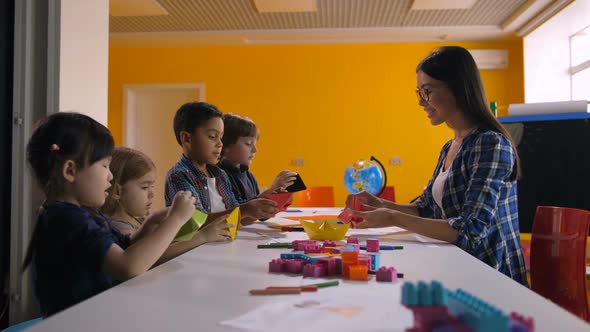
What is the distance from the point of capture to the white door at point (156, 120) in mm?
5789

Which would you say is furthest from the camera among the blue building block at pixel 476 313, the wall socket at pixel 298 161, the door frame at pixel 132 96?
the door frame at pixel 132 96

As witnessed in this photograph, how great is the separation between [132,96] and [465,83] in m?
5.04

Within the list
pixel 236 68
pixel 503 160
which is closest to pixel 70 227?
pixel 503 160

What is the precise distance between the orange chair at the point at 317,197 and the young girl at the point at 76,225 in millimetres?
2603

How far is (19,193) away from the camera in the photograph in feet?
7.97

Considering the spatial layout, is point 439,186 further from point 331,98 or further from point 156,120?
point 156,120

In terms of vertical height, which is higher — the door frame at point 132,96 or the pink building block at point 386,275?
the door frame at point 132,96

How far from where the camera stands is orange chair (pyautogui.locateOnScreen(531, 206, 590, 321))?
4.61 feet

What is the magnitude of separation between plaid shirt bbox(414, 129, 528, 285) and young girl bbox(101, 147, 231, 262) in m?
0.70

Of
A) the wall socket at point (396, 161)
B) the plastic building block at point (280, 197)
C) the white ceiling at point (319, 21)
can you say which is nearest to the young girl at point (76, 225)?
the plastic building block at point (280, 197)

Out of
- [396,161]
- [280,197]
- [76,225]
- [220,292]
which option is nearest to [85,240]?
[76,225]

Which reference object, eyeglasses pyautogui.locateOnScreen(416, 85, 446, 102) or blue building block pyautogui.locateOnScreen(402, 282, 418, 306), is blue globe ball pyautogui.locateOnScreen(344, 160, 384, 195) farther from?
blue building block pyautogui.locateOnScreen(402, 282, 418, 306)

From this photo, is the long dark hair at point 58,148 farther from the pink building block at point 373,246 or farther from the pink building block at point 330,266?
the pink building block at point 373,246

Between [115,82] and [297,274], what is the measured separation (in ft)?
17.9
